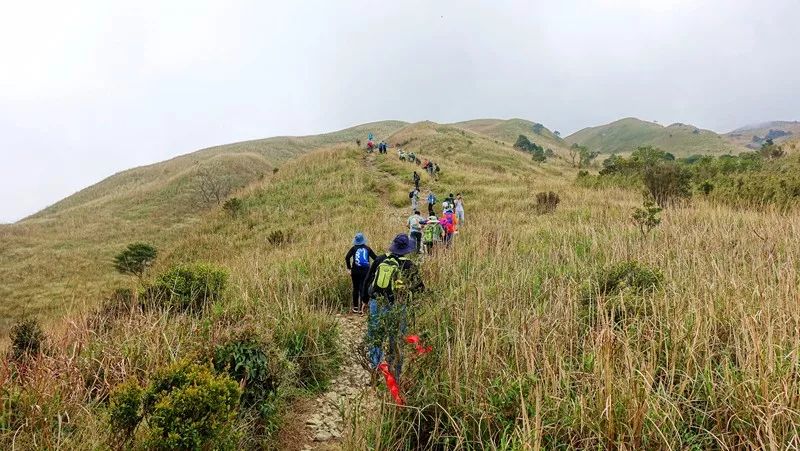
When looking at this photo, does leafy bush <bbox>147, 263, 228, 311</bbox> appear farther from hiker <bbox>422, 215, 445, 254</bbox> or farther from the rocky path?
hiker <bbox>422, 215, 445, 254</bbox>

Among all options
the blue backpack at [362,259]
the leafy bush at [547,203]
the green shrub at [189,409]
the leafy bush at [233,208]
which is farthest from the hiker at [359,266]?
the leafy bush at [233,208]

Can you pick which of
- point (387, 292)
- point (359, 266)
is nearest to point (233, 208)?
point (359, 266)

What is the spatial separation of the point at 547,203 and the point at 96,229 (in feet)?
111

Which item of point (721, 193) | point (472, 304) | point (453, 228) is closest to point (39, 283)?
point (453, 228)

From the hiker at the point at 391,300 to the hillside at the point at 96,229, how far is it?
856 cm

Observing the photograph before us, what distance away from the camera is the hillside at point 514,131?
87.3 m

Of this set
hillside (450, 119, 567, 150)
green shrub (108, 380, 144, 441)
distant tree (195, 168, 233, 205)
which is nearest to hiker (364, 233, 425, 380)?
green shrub (108, 380, 144, 441)

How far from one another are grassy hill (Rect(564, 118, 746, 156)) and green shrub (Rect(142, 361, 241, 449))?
105337 millimetres

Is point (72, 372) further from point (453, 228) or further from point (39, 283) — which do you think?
point (39, 283)

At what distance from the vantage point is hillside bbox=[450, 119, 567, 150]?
87.3 metres

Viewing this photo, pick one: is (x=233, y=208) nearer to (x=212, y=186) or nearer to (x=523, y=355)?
(x=212, y=186)

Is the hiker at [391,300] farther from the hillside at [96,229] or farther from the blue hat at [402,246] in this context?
the hillside at [96,229]

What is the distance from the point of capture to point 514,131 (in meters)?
92.1

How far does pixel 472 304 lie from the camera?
4152 mm
